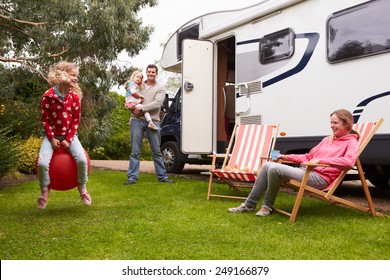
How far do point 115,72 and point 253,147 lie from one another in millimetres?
6349

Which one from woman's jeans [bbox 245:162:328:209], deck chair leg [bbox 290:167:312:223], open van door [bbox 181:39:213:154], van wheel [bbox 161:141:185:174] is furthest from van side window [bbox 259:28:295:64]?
van wheel [bbox 161:141:185:174]

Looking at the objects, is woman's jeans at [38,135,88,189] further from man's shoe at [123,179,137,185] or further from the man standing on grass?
the man standing on grass

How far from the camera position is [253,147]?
5379 millimetres

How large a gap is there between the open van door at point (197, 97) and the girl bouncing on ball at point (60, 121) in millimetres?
3109

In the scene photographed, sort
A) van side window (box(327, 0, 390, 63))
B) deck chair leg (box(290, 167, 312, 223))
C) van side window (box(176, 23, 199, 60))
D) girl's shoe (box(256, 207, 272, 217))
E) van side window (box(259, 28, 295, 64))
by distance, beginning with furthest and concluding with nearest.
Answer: van side window (box(176, 23, 199, 60))
van side window (box(259, 28, 295, 64))
van side window (box(327, 0, 390, 63))
girl's shoe (box(256, 207, 272, 217))
deck chair leg (box(290, 167, 312, 223))

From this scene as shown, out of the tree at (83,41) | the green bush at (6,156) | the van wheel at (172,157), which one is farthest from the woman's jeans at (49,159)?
the tree at (83,41)

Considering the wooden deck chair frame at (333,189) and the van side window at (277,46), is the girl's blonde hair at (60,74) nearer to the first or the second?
the wooden deck chair frame at (333,189)

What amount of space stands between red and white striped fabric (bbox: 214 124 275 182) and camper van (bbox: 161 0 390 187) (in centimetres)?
47

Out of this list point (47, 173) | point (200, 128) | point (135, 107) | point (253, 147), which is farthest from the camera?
point (200, 128)

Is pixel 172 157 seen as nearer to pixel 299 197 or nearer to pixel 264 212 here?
pixel 264 212

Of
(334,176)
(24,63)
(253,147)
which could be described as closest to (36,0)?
(24,63)

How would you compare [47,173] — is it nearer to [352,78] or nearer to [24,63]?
[352,78]

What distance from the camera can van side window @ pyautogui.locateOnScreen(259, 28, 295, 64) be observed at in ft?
18.7

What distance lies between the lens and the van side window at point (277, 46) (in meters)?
5.69
